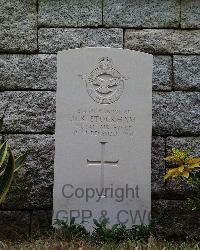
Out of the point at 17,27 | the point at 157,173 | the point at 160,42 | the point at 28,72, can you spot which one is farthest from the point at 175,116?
the point at 17,27

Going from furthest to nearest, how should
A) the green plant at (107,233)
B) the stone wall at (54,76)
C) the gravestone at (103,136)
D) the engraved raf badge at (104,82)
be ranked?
the stone wall at (54,76)
the engraved raf badge at (104,82)
the gravestone at (103,136)
the green plant at (107,233)

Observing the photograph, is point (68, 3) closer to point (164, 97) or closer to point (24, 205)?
point (164, 97)

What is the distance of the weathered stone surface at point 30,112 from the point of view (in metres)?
4.66

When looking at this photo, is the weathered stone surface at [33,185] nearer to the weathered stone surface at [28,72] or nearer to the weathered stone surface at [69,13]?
the weathered stone surface at [28,72]

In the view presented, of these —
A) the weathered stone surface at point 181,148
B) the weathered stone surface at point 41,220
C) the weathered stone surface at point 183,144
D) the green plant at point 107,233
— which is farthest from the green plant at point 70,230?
the weathered stone surface at point 183,144

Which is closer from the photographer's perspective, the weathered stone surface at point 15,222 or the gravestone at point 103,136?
the gravestone at point 103,136

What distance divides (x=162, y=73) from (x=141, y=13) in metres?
0.54

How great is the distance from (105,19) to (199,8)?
796 mm

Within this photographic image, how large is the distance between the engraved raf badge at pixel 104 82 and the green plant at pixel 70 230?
35.9 inches

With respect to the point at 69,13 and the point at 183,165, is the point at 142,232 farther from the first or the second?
the point at 69,13

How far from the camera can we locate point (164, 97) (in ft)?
15.6

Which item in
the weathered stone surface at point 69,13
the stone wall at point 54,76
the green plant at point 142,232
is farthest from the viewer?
the weathered stone surface at point 69,13

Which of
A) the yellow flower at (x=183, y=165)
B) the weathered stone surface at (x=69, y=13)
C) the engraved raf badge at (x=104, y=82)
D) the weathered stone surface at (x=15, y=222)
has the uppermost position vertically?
the weathered stone surface at (x=69, y=13)

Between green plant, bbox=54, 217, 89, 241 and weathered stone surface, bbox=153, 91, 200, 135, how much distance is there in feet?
3.62
